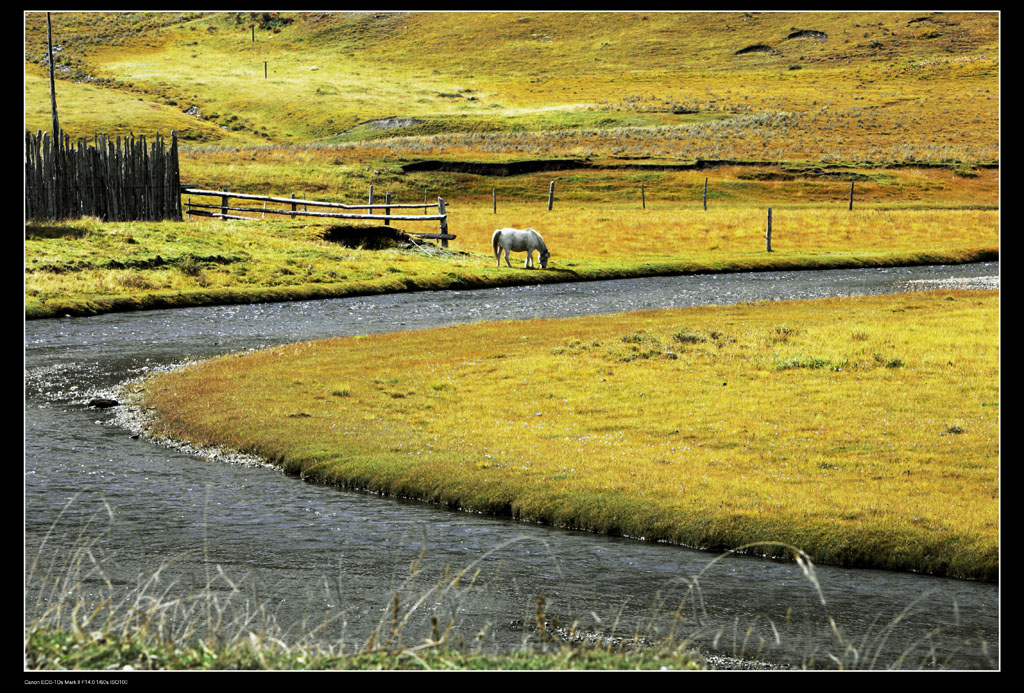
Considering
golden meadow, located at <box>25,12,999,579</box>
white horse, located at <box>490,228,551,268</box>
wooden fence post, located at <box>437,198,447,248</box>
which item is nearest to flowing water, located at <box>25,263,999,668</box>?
golden meadow, located at <box>25,12,999,579</box>

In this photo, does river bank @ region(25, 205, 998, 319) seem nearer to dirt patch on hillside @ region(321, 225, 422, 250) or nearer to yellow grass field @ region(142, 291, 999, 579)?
dirt patch on hillside @ region(321, 225, 422, 250)

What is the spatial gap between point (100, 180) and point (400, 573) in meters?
37.4

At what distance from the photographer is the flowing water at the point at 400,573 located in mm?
10547

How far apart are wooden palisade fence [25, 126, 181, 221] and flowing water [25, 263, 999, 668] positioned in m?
25.1

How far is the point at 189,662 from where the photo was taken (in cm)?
711

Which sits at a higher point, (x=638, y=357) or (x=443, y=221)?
(x=443, y=221)

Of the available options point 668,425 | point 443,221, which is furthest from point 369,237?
point 668,425

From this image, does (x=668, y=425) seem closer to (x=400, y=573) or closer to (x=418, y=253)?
(x=400, y=573)

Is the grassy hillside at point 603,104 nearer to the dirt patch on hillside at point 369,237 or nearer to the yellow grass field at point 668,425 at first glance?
the dirt patch on hillside at point 369,237

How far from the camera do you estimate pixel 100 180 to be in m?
45.1

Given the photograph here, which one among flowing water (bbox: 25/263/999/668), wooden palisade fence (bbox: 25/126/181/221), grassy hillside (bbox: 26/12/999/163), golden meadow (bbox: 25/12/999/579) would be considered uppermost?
grassy hillside (bbox: 26/12/999/163)

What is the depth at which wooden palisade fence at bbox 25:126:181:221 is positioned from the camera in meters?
43.0

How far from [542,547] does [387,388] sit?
1037 centimetres

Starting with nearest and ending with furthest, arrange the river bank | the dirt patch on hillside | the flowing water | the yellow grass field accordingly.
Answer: the flowing water → the yellow grass field → the river bank → the dirt patch on hillside
